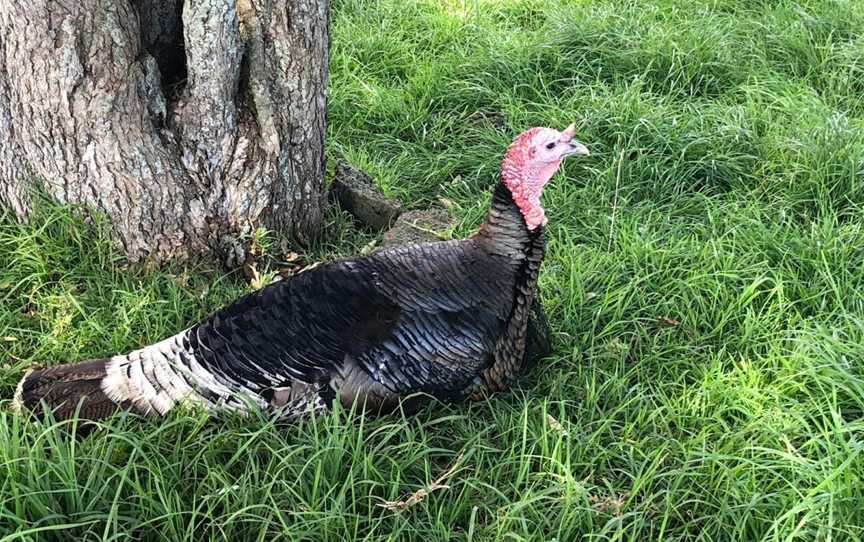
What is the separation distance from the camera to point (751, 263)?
10.0 feet

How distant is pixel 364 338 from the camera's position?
2293 millimetres

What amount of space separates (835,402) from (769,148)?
177 cm

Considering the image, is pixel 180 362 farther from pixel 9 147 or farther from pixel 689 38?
pixel 689 38

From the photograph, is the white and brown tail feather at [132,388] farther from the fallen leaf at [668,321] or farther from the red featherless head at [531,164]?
the fallen leaf at [668,321]

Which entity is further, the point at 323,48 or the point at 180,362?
the point at 323,48

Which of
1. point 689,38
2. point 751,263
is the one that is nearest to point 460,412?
point 751,263

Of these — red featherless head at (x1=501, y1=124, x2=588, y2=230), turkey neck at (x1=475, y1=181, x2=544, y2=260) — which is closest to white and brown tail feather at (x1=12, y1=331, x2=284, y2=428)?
turkey neck at (x1=475, y1=181, x2=544, y2=260)

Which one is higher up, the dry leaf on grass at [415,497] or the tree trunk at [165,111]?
the tree trunk at [165,111]

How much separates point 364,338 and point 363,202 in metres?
1.24

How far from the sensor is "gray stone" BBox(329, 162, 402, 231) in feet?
11.3

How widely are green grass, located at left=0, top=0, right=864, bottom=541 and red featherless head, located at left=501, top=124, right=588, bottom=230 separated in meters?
0.57

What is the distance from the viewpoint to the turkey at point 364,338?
7.34 ft

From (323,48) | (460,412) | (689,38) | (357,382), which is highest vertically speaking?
(323,48)

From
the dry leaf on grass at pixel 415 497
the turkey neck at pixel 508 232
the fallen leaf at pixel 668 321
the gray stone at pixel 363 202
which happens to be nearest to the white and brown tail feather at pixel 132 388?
the dry leaf on grass at pixel 415 497
